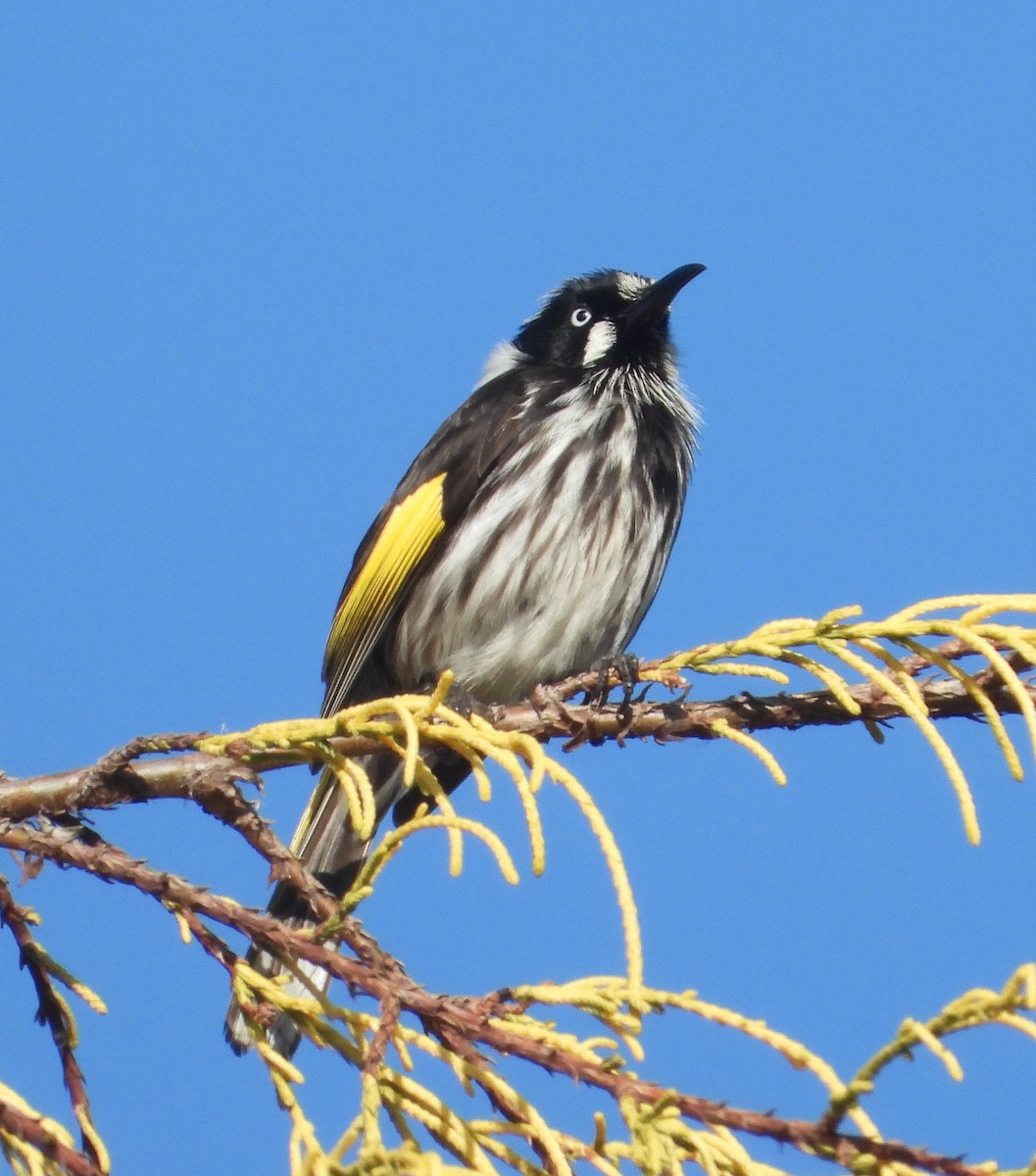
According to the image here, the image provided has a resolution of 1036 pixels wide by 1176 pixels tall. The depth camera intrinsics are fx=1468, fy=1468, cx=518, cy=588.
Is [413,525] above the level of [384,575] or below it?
above

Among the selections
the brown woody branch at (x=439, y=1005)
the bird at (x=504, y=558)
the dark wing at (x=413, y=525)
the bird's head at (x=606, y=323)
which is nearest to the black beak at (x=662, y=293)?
the bird's head at (x=606, y=323)

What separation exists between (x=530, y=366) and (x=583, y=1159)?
4.00m

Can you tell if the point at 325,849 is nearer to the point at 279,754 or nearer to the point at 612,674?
the point at 612,674

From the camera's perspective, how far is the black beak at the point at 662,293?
5770 mm

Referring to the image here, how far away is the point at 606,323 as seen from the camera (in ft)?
19.4

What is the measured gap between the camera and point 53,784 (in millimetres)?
3000

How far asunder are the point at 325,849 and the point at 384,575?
1009 mm

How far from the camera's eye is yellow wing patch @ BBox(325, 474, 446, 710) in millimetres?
5004

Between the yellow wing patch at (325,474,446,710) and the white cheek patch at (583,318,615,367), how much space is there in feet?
3.16

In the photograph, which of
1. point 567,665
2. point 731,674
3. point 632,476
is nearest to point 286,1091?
point 731,674

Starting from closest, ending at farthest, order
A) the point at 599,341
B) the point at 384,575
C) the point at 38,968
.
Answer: the point at 38,968
the point at 384,575
the point at 599,341

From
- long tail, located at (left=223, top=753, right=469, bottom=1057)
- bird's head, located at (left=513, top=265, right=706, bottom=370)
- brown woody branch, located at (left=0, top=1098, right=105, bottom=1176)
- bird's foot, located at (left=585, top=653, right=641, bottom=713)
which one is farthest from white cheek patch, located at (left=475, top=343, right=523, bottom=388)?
brown woody branch, located at (left=0, top=1098, right=105, bottom=1176)

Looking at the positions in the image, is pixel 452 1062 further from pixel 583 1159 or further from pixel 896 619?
pixel 896 619

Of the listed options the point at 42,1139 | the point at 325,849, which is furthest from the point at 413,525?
the point at 42,1139
